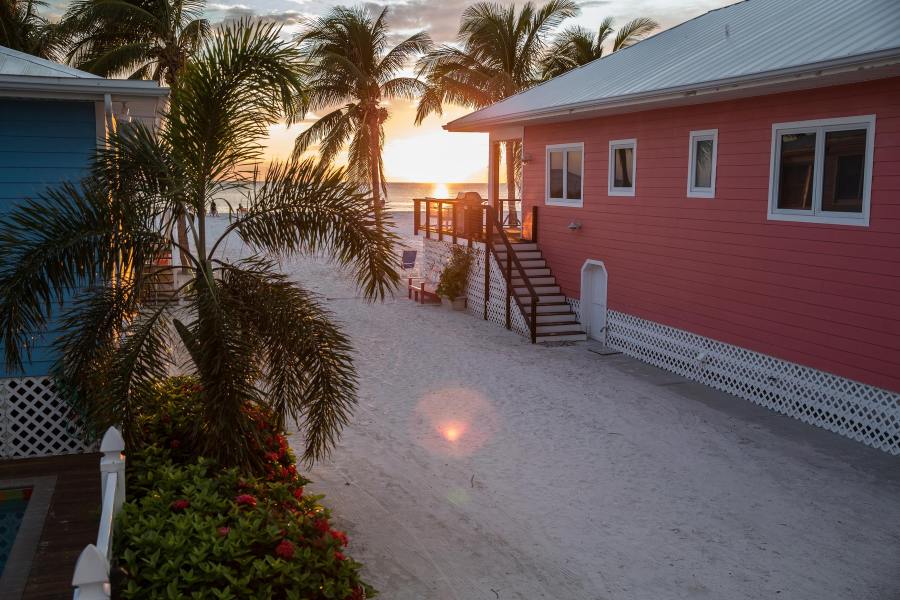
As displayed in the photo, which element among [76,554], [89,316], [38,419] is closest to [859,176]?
[89,316]

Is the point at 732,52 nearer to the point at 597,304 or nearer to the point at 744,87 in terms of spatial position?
the point at 744,87

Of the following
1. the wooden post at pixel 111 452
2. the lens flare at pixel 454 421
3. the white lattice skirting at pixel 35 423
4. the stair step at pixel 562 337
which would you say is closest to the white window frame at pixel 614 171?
the stair step at pixel 562 337

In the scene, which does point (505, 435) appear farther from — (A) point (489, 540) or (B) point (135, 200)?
(B) point (135, 200)

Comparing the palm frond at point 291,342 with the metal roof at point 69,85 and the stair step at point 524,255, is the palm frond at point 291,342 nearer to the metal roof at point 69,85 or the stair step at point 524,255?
the metal roof at point 69,85

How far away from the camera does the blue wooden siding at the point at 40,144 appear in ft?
27.5

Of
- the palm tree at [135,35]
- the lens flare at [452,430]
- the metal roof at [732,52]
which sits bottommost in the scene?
the lens flare at [452,430]

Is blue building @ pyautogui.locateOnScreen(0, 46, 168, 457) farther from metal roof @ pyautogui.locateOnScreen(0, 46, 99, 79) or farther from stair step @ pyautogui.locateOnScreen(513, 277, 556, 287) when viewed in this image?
stair step @ pyautogui.locateOnScreen(513, 277, 556, 287)

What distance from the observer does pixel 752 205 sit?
12242 mm

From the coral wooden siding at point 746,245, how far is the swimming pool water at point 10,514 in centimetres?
1005

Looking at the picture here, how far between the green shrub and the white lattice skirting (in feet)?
40.2

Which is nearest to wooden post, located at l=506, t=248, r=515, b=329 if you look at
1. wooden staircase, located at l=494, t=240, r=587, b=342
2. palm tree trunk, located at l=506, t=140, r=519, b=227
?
wooden staircase, located at l=494, t=240, r=587, b=342

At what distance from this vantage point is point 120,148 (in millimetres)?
6570

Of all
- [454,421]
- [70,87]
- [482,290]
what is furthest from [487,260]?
[70,87]

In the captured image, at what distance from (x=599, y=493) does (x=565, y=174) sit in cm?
1018
